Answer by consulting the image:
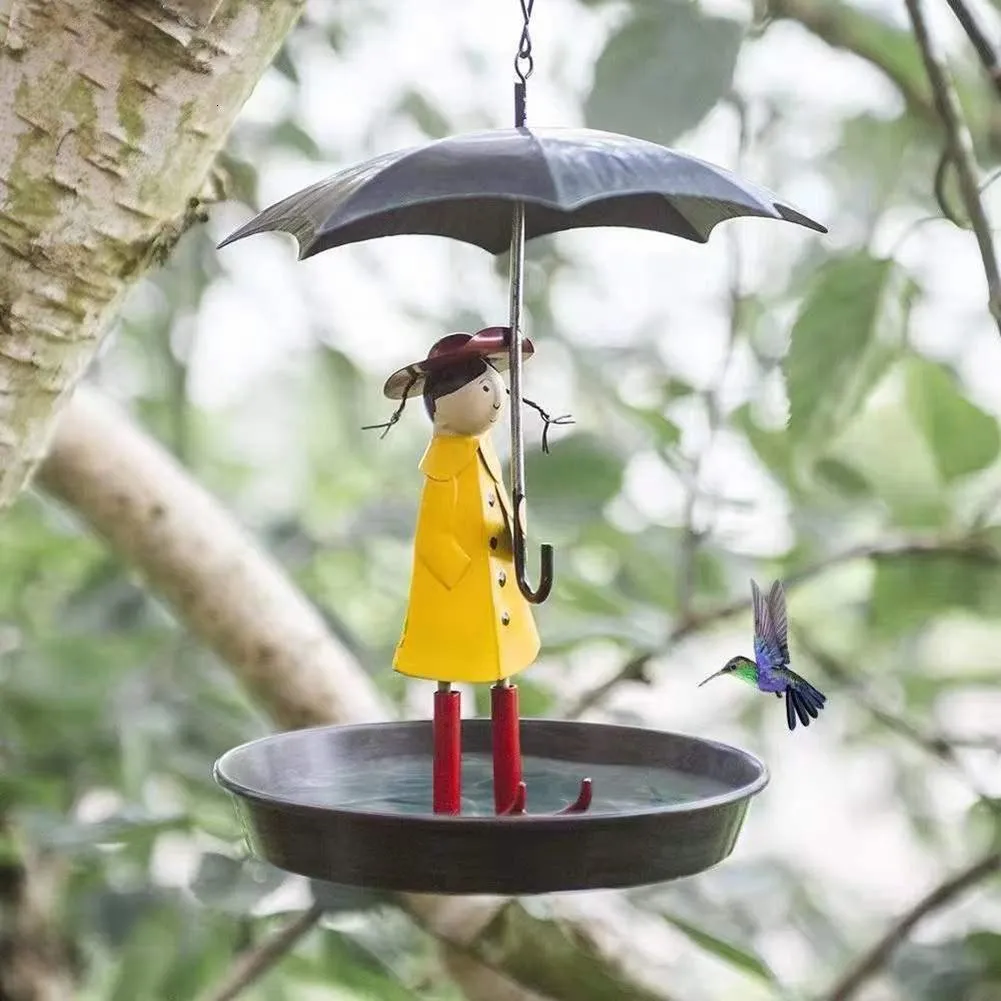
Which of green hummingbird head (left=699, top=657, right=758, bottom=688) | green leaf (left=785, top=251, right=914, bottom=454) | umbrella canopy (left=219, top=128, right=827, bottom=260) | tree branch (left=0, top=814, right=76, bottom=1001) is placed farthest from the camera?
tree branch (left=0, top=814, right=76, bottom=1001)

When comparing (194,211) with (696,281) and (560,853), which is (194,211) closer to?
(560,853)

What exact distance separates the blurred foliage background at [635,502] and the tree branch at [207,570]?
0.11 meters

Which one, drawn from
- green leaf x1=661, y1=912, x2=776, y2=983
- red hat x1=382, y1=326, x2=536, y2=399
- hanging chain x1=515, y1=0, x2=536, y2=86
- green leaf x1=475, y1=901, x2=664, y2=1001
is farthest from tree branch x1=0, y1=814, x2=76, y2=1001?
hanging chain x1=515, y1=0, x2=536, y2=86

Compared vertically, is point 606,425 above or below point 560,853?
above

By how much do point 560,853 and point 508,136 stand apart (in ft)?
0.80

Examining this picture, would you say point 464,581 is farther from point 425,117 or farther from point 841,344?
point 425,117

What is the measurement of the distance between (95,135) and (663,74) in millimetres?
400

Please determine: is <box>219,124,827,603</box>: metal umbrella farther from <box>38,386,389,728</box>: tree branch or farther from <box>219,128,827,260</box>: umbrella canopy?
<box>38,386,389,728</box>: tree branch

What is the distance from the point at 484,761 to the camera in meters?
0.67

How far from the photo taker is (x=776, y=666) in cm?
52

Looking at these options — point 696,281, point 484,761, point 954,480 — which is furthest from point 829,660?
point 696,281

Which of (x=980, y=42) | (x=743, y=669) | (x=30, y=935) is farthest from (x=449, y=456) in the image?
(x=30, y=935)

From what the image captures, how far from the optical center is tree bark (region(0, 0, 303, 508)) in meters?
0.52

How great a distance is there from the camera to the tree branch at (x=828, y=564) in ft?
2.75
